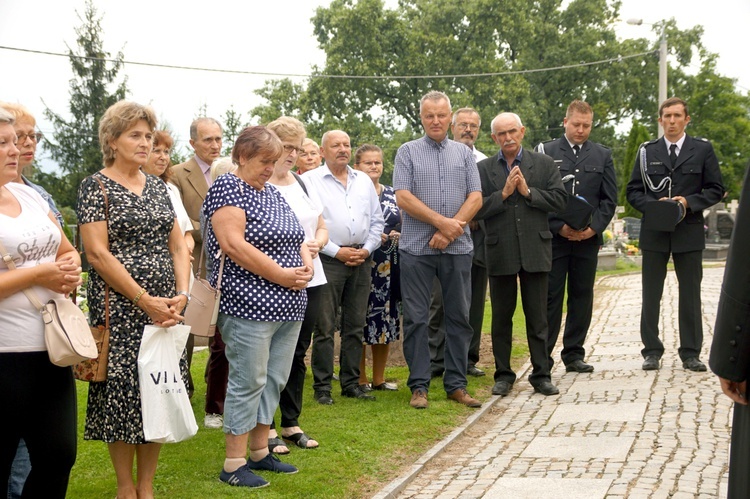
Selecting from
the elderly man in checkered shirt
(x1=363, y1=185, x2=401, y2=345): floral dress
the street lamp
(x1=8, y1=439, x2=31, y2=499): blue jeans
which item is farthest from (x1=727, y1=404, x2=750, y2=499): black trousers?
the street lamp

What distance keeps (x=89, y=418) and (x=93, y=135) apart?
4863 centimetres

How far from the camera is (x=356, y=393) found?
7.91 meters

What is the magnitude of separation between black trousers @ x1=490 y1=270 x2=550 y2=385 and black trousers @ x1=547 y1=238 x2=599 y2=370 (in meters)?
0.85

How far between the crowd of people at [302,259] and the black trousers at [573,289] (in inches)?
0.8

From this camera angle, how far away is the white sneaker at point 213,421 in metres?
6.86

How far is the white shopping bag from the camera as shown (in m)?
4.66

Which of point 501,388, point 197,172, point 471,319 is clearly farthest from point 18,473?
point 471,319

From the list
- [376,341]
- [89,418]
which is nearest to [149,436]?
[89,418]

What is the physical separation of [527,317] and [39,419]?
514cm

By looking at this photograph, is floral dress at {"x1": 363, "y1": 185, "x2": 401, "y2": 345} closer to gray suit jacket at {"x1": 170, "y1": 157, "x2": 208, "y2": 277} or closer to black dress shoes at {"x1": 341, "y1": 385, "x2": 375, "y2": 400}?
black dress shoes at {"x1": 341, "y1": 385, "x2": 375, "y2": 400}

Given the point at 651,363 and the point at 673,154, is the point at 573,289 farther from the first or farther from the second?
the point at 673,154

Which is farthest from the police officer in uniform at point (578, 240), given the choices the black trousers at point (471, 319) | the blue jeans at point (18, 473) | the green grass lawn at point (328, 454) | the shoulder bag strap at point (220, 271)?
the blue jeans at point (18, 473)

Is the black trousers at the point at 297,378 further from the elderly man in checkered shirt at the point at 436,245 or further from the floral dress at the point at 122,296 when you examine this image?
the floral dress at the point at 122,296

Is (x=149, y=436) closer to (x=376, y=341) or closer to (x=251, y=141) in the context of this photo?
(x=251, y=141)
